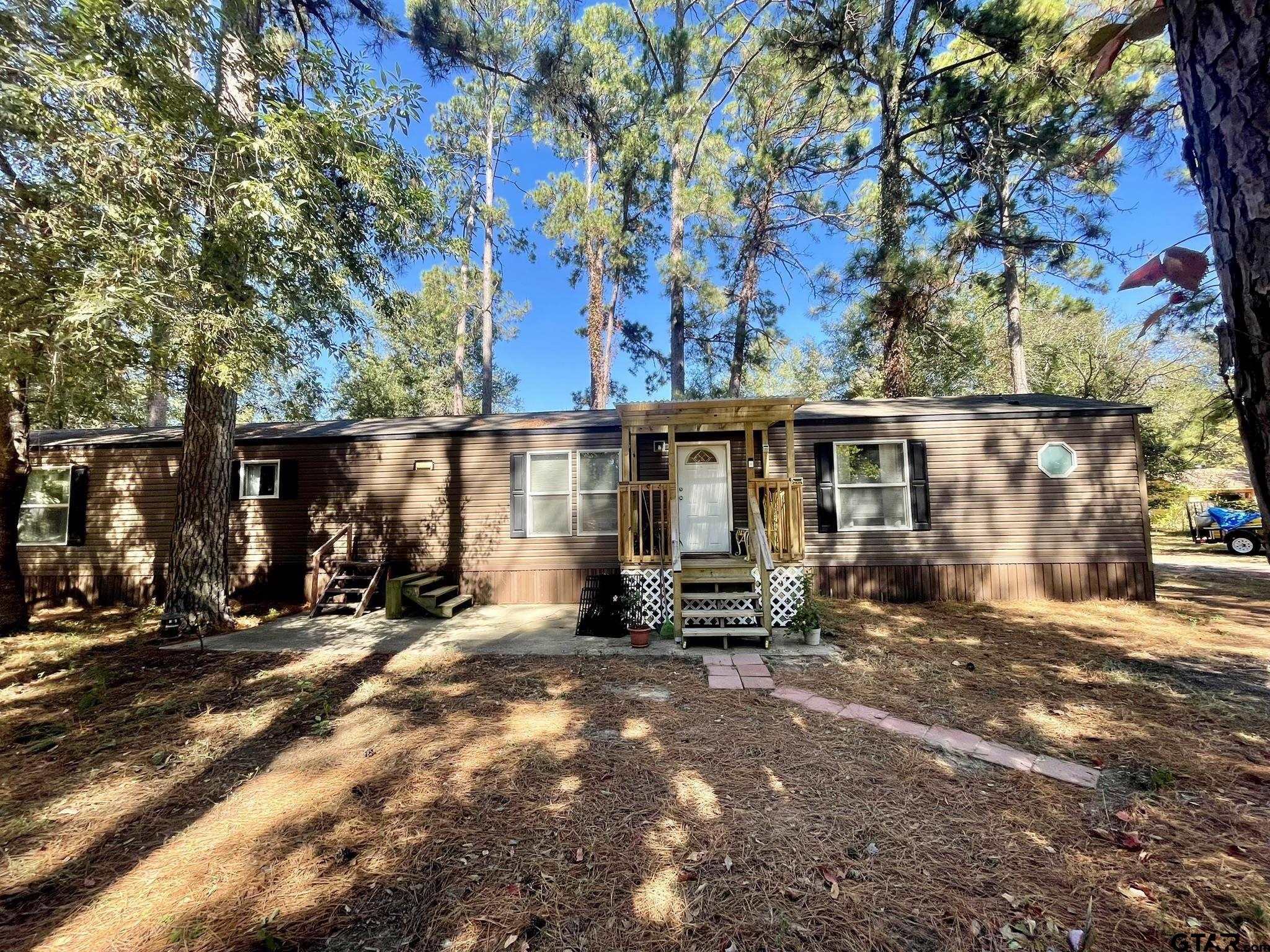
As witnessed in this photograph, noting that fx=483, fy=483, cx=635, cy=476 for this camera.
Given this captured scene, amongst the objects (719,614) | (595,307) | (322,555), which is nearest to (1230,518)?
(719,614)

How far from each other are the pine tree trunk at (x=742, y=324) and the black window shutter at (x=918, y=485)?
6.15 m

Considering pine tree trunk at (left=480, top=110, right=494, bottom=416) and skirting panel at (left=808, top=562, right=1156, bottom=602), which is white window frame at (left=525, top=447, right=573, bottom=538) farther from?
pine tree trunk at (left=480, top=110, right=494, bottom=416)

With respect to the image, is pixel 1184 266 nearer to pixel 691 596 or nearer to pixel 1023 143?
pixel 691 596

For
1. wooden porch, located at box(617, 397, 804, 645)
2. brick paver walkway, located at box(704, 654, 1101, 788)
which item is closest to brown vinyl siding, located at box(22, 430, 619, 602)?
wooden porch, located at box(617, 397, 804, 645)

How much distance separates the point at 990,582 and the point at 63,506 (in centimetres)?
1563

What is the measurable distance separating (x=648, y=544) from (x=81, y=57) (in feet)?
21.9

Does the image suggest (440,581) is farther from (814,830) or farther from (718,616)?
(814,830)

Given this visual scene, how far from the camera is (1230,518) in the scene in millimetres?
12375

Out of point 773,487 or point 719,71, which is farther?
point 719,71

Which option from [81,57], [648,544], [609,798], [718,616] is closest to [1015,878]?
[609,798]

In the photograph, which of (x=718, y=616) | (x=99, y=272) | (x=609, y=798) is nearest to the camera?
(x=609, y=798)

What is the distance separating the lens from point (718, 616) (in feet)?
18.1

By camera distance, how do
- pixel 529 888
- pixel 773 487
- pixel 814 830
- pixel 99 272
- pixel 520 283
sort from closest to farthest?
1. pixel 529 888
2. pixel 814 830
3. pixel 99 272
4. pixel 773 487
5. pixel 520 283

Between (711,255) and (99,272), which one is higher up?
(711,255)
